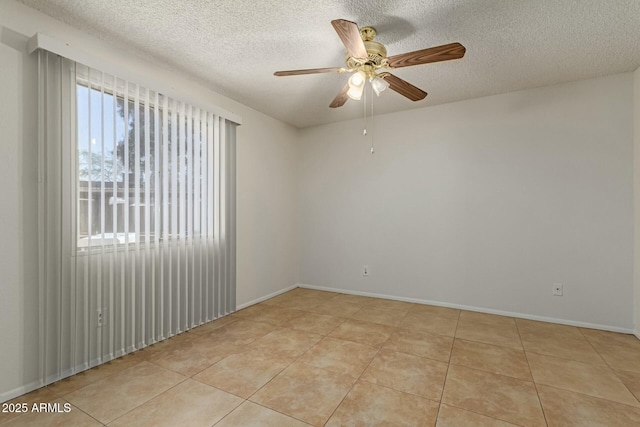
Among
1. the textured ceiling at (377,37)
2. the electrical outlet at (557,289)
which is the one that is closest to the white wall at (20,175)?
the textured ceiling at (377,37)

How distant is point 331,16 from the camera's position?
1952mm

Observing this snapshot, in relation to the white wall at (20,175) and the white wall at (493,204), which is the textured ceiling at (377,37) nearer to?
the white wall at (20,175)

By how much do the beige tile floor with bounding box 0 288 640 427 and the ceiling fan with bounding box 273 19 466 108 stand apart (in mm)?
2137

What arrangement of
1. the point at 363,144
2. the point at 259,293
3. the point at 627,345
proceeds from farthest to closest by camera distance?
the point at 363,144 < the point at 259,293 < the point at 627,345

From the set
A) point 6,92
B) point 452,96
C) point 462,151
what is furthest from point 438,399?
point 6,92

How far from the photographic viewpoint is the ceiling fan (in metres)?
1.68

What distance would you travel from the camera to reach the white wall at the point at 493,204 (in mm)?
2850

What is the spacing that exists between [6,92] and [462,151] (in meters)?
4.07

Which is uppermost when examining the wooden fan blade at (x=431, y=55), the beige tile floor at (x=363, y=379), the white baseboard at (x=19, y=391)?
the wooden fan blade at (x=431, y=55)

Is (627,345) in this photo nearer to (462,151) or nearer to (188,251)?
(462,151)

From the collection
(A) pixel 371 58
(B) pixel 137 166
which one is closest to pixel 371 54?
(A) pixel 371 58

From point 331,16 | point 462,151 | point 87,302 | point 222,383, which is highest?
point 331,16

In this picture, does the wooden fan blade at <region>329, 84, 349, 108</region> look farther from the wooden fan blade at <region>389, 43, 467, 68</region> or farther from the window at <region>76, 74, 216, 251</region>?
the window at <region>76, 74, 216, 251</region>

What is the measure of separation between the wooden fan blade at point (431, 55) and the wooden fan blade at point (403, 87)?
0.62 ft
